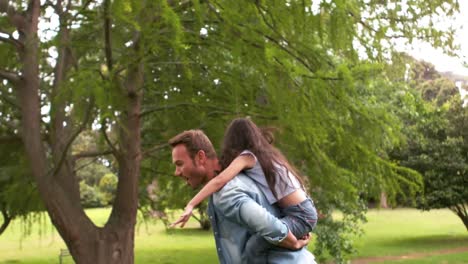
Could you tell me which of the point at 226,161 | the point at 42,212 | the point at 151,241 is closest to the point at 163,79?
the point at 42,212

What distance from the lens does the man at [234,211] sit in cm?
241

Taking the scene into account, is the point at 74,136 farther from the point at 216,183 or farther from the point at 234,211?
the point at 234,211

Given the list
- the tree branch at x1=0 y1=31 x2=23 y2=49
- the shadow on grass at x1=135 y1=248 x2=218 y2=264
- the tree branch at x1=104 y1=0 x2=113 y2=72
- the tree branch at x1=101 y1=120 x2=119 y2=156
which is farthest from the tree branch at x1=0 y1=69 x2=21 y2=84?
the shadow on grass at x1=135 y1=248 x2=218 y2=264

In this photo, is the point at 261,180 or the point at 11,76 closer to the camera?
the point at 261,180

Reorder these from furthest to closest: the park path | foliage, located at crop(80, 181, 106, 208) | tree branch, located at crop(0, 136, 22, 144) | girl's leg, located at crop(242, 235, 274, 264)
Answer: foliage, located at crop(80, 181, 106, 208), the park path, tree branch, located at crop(0, 136, 22, 144), girl's leg, located at crop(242, 235, 274, 264)

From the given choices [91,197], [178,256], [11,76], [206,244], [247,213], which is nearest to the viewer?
[247,213]

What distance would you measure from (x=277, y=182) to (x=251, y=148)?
18 centimetres

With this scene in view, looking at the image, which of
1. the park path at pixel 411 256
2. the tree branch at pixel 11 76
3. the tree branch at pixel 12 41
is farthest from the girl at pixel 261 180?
the park path at pixel 411 256

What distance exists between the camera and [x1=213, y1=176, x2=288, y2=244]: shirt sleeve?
7.86 ft

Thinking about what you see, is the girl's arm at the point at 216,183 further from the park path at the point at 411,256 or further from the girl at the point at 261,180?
the park path at the point at 411,256

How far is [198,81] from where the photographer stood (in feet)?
27.9

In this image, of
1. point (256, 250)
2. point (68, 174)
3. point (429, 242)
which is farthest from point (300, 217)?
point (429, 242)

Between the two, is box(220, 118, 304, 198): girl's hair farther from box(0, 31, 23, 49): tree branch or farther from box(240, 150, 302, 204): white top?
box(0, 31, 23, 49): tree branch

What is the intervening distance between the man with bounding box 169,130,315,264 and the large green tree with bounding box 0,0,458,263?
2432 mm
